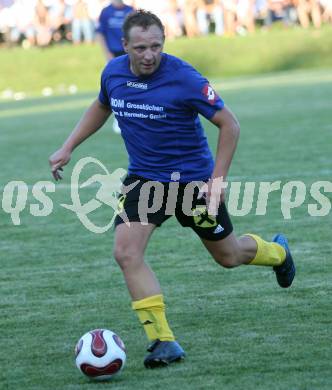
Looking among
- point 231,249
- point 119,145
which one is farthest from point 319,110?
point 231,249

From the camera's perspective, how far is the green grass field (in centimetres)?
508

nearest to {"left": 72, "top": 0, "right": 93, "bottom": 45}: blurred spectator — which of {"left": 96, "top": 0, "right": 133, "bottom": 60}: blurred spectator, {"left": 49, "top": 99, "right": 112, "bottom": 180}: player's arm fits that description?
{"left": 96, "top": 0, "right": 133, "bottom": 60}: blurred spectator

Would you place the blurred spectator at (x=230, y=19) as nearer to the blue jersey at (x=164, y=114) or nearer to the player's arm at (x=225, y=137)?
the blue jersey at (x=164, y=114)

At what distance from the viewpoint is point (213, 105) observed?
18.0 feet

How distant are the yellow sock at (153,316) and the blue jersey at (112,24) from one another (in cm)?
1136

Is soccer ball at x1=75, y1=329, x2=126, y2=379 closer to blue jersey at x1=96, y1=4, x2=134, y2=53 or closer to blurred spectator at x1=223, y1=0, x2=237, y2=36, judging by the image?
blue jersey at x1=96, y1=4, x2=134, y2=53

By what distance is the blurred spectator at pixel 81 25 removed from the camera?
3045cm

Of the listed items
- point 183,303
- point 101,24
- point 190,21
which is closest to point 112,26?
point 101,24

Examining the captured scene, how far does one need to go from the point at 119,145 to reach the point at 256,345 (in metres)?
10.4

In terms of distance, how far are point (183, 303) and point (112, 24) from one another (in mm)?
10556

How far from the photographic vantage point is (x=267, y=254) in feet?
21.4

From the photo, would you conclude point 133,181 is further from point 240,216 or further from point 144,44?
point 240,216

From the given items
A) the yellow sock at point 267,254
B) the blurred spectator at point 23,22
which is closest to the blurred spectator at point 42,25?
the blurred spectator at point 23,22

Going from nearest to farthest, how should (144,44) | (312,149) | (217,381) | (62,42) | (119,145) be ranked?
(217,381)
(144,44)
(312,149)
(119,145)
(62,42)
